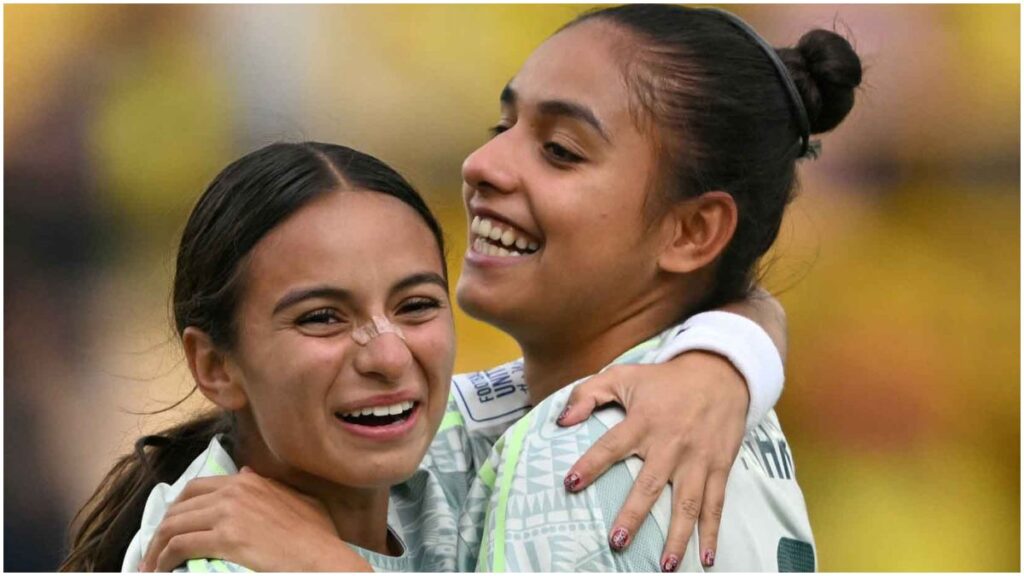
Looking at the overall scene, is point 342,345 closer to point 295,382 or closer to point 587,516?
point 295,382

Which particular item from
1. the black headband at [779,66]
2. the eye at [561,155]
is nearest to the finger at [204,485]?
the eye at [561,155]

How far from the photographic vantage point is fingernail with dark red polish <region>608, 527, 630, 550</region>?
1823mm

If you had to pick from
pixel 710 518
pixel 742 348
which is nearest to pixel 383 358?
pixel 710 518

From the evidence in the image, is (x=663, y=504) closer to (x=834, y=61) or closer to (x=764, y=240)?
(x=764, y=240)

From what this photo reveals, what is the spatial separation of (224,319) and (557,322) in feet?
1.95

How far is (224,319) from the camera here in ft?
6.14

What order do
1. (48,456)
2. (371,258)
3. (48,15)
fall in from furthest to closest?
(48,15)
(48,456)
(371,258)

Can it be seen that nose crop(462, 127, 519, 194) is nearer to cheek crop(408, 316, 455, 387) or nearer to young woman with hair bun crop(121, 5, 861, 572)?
young woman with hair bun crop(121, 5, 861, 572)

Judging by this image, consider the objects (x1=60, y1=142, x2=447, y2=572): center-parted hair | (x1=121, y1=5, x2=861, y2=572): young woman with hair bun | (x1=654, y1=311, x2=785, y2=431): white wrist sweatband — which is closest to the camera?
(x1=60, y1=142, x2=447, y2=572): center-parted hair

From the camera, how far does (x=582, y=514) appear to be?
1855mm

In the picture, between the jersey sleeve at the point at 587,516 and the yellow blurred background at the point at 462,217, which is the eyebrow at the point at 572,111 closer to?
the jersey sleeve at the point at 587,516

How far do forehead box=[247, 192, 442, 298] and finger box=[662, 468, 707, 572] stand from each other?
446 millimetres

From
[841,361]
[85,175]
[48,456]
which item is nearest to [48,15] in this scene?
[85,175]

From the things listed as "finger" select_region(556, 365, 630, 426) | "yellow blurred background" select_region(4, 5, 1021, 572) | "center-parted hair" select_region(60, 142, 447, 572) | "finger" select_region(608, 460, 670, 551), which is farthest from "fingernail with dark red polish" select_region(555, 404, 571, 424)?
"yellow blurred background" select_region(4, 5, 1021, 572)
